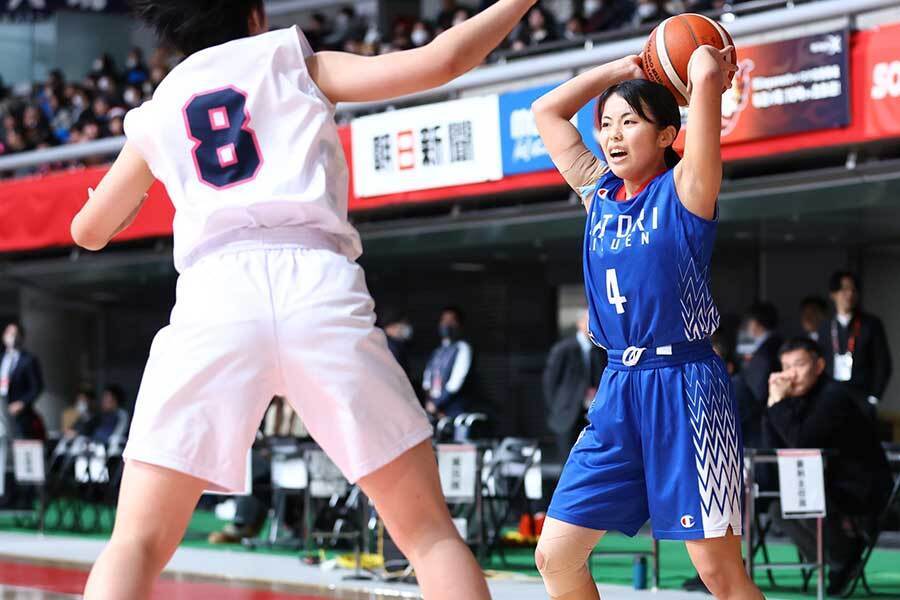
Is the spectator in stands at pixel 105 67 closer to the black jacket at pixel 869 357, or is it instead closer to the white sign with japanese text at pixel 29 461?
the white sign with japanese text at pixel 29 461

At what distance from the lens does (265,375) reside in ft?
9.64

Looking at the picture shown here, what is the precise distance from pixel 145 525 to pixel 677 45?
2.29 meters

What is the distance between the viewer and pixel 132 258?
50.8ft

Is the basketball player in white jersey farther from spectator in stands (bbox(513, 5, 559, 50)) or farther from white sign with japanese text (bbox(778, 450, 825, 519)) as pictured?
spectator in stands (bbox(513, 5, 559, 50))


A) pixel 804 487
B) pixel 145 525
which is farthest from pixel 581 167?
pixel 804 487

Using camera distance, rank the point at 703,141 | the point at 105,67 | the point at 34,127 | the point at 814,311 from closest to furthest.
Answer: the point at 703,141 → the point at 814,311 → the point at 34,127 → the point at 105,67

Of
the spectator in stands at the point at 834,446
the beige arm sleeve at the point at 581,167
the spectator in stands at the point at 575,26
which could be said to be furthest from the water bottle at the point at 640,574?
the spectator in stands at the point at 575,26

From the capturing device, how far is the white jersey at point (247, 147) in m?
3.00

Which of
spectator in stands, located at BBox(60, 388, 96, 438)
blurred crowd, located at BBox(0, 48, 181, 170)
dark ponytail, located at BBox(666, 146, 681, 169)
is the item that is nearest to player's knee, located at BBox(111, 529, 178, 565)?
dark ponytail, located at BBox(666, 146, 681, 169)

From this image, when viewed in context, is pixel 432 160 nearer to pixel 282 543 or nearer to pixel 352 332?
pixel 282 543

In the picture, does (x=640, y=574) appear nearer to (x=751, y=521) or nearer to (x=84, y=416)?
(x=751, y=521)

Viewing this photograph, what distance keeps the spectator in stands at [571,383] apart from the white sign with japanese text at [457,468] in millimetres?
2716

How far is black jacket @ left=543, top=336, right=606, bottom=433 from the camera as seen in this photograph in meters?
11.5

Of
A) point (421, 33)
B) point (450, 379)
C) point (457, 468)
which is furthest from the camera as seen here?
point (421, 33)
